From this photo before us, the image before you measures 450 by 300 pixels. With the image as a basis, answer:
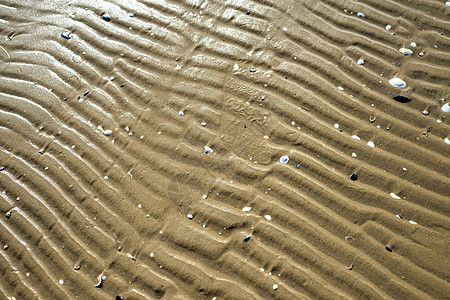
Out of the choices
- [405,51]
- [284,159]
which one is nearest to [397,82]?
[405,51]

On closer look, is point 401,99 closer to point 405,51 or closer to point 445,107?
point 445,107

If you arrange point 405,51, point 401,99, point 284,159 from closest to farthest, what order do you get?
point 284,159 < point 401,99 < point 405,51

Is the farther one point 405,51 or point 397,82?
point 405,51

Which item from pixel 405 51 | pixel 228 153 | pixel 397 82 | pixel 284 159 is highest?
pixel 405 51

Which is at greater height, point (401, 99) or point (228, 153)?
point (401, 99)

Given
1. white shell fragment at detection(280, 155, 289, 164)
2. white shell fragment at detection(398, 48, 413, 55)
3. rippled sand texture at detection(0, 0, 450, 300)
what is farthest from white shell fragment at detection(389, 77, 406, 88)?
white shell fragment at detection(280, 155, 289, 164)

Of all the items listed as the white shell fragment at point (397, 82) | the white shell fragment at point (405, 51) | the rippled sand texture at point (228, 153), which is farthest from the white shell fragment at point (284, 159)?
the white shell fragment at point (405, 51)

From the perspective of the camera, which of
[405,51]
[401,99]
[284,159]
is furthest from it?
[405,51]

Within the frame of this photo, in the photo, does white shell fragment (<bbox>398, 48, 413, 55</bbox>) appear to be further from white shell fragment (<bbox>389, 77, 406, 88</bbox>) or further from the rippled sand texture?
white shell fragment (<bbox>389, 77, 406, 88</bbox>)

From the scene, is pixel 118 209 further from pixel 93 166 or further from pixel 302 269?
pixel 302 269
